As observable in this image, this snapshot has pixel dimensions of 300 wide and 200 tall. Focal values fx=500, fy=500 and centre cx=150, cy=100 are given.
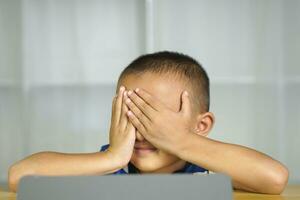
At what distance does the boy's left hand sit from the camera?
942mm

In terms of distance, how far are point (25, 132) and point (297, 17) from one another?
131cm

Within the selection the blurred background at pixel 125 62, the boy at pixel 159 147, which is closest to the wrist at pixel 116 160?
the boy at pixel 159 147

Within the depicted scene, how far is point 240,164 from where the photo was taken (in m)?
0.90

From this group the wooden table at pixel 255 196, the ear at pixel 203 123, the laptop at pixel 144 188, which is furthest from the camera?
the ear at pixel 203 123

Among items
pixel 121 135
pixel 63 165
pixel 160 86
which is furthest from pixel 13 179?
pixel 160 86

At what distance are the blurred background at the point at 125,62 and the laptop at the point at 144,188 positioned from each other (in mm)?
1613

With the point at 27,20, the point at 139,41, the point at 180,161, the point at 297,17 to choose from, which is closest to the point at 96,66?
the point at 139,41

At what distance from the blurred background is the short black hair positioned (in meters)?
1.10

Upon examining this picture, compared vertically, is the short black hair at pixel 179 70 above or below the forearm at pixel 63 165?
above

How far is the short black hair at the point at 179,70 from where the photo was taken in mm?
1025

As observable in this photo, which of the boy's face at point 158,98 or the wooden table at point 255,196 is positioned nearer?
the wooden table at point 255,196

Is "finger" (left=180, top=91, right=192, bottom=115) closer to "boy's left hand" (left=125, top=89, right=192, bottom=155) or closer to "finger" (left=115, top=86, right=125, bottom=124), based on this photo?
"boy's left hand" (left=125, top=89, right=192, bottom=155)

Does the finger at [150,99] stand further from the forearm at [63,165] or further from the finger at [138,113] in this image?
the forearm at [63,165]

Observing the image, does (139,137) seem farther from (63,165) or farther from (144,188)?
(144,188)
